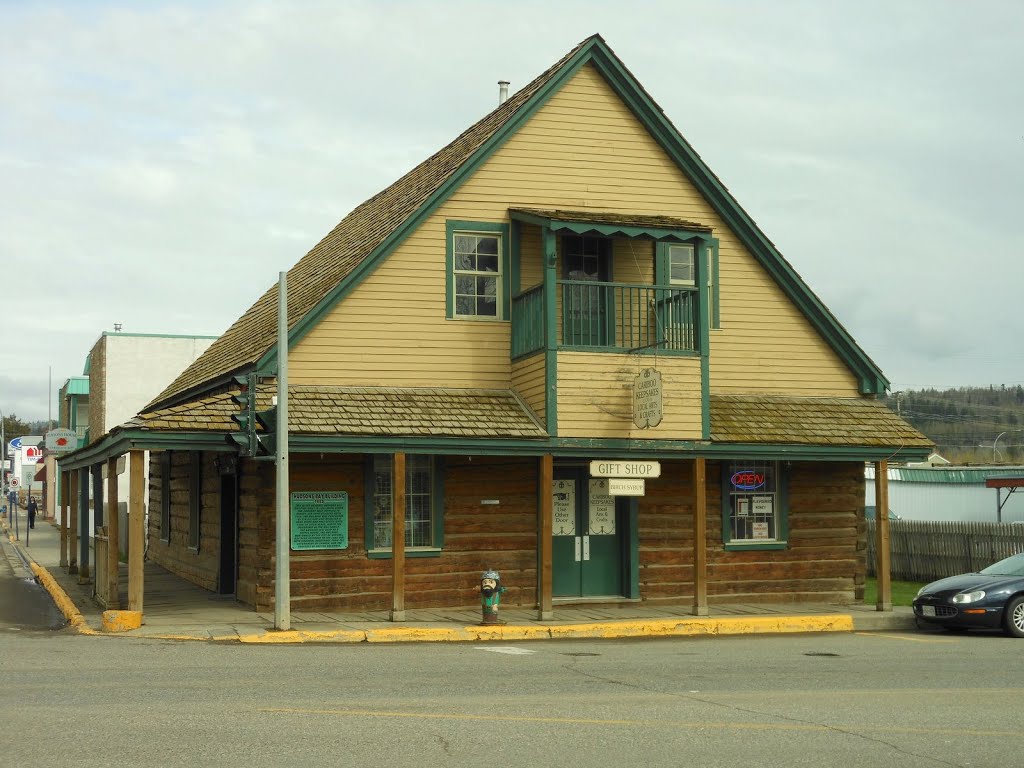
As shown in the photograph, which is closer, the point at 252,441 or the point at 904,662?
the point at 904,662

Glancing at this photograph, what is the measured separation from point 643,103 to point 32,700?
46.8 feet

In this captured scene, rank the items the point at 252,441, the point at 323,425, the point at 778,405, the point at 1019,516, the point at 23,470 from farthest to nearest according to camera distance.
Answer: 1. the point at 23,470
2. the point at 1019,516
3. the point at 778,405
4. the point at 323,425
5. the point at 252,441

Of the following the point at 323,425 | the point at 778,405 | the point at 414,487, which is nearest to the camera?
the point at 323,425

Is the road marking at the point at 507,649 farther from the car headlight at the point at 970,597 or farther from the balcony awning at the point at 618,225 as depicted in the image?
the car headlight at the point at 970,597

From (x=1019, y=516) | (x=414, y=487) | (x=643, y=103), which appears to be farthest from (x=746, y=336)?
(x=1019, y=516)

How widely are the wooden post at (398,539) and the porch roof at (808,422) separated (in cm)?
507

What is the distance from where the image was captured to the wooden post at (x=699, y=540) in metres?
19.6

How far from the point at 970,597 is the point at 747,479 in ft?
14.8

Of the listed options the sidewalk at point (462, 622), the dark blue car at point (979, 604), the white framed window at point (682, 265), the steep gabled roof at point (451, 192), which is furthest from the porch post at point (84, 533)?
the dark blue car at point (979, 604)

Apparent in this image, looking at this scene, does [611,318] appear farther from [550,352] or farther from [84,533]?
[84,533]

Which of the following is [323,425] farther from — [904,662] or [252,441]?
[904,662]

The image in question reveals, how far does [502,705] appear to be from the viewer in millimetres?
10984

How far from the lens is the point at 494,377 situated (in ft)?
67.5

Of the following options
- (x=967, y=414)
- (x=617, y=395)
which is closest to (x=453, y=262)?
(x=617, y=395)
